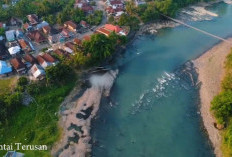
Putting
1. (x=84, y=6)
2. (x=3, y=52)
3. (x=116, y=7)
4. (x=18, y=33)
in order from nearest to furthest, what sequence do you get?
(x=3, y=52) → (x=18, y=33) → (x=84, y=6) → (x=116, y=7)

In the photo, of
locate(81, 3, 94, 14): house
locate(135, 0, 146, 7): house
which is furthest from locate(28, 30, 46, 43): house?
locate(135, 0, 146, 7): house

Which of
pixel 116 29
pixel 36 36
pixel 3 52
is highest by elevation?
pixel 36 36

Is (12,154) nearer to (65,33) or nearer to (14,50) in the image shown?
(14,50)

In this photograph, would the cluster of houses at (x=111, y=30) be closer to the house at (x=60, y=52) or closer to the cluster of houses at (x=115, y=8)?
the cluster of houses at (x=115, y=8)

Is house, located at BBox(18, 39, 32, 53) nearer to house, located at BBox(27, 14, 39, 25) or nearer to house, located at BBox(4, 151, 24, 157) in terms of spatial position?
house, located at BBox(27, 14, 39, 25)

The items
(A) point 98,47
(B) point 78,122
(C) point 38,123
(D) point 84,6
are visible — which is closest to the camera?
(C) point 38,123

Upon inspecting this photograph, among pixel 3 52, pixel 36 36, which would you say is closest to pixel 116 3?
pixel 36 36
